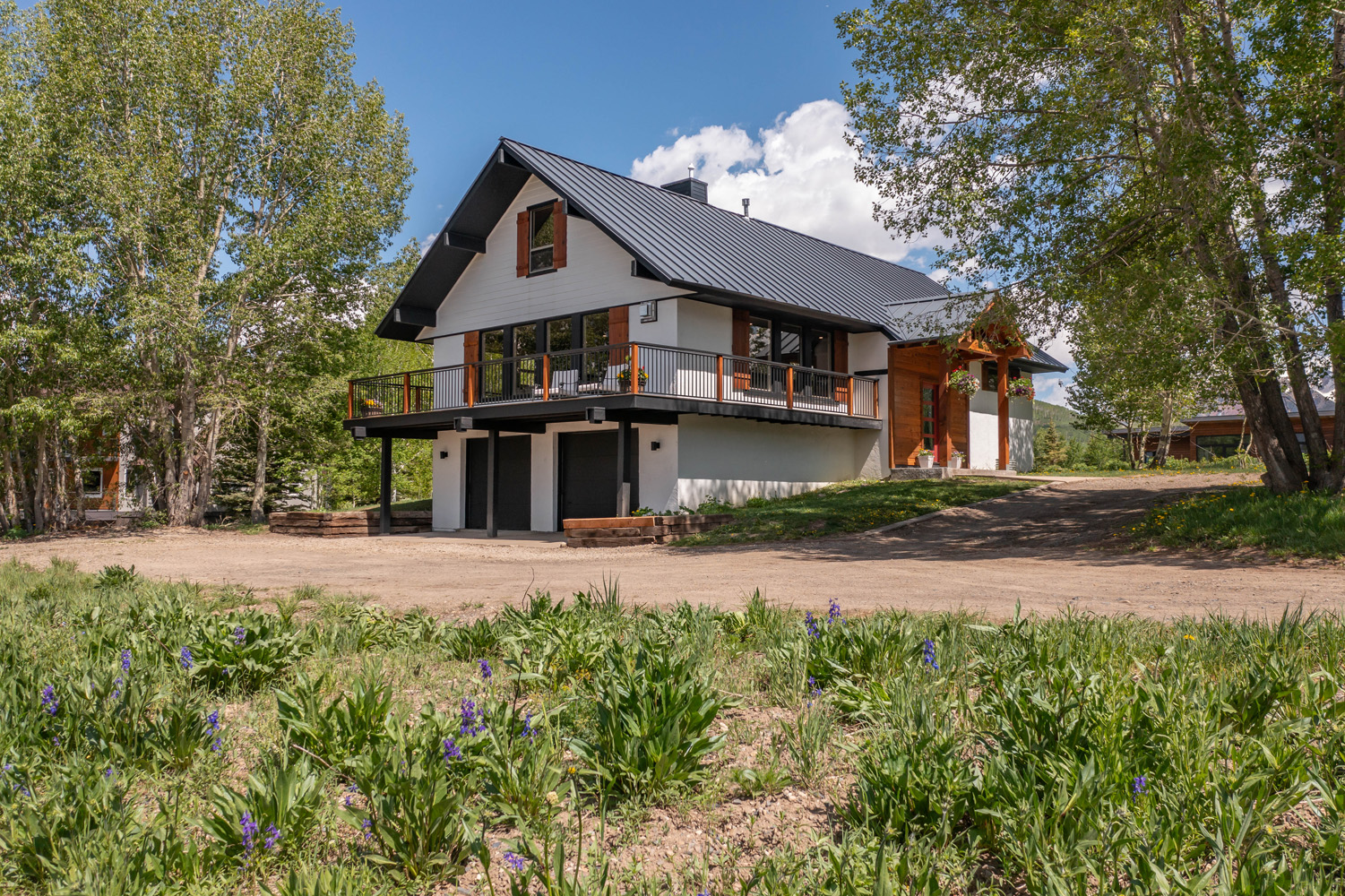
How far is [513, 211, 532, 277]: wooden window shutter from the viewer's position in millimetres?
23109

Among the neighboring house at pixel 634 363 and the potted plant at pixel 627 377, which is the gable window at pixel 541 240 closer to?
the neighboring house at pixel 634 363

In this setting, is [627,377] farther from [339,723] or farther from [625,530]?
[339,723]

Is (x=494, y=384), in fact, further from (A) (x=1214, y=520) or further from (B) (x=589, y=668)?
(B) (x=589, y=668)

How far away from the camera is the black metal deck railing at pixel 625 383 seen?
19266 mm

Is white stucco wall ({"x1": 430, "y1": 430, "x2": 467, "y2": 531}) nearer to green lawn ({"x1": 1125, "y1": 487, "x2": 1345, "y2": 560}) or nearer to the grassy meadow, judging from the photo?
green lawn ({"x1": 1125, "y1": 487, "x2": 1345, "y2": 560})

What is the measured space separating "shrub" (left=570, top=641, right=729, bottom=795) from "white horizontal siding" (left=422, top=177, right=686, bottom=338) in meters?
17.2

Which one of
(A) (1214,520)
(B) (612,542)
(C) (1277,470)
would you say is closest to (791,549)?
(B) (612,542)

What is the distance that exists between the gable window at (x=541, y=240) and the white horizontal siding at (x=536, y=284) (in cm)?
26

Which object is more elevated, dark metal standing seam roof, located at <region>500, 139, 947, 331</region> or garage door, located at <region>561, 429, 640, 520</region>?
dark metal standing seam roof, located at <region>500, 139, 947, 331</region>

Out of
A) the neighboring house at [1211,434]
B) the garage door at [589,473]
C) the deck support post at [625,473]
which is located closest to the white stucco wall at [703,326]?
the deck support post at [625,473]

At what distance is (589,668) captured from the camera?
190 inches

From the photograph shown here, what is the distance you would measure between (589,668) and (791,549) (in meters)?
9.38

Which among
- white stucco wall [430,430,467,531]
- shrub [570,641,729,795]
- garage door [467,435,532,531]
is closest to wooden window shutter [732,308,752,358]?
garage door [467,435,532,531]

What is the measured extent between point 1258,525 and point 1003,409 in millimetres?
16348
